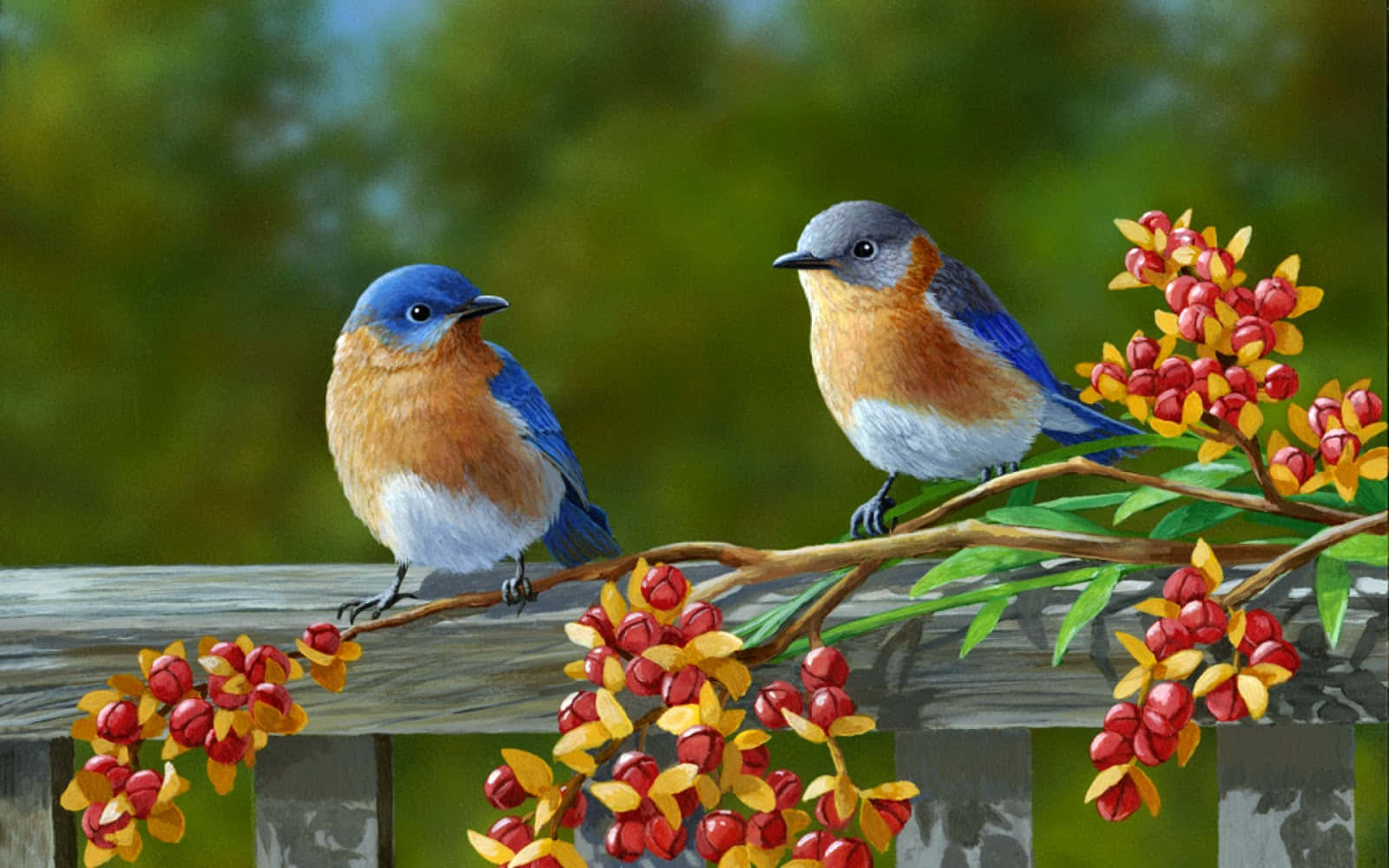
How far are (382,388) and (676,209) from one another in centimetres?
31

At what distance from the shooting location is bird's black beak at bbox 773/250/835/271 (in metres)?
1.02

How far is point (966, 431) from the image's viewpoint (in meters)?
1.01

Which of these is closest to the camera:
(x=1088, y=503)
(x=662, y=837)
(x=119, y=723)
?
(x=662, y=837)

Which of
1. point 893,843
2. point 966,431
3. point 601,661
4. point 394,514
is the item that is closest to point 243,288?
point 394,514

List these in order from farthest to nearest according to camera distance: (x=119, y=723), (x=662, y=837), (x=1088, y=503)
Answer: (x=1088, y=503) < (x=119, y=723) < (x=662, y=837)

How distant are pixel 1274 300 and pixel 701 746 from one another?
466 millimetres

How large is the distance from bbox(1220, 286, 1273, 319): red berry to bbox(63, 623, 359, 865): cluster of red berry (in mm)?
644

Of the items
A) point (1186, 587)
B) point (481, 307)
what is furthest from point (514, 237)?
point (1186, 587)

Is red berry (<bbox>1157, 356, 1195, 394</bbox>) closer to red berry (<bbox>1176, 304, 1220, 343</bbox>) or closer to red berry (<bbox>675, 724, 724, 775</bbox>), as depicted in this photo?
red berry (<bbox>1176, 304, 1220, 343</bbox>)

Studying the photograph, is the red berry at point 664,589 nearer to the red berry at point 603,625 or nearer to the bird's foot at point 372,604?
the red berry at point 603,625

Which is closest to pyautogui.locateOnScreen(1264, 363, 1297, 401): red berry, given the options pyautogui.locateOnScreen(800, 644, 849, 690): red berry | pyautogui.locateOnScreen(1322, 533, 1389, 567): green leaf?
pyautogui.locateOnScreen(1322, 533, 1389, 567): green leaf

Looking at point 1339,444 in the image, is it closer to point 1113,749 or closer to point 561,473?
point 1113,749

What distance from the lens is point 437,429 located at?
39.0 inches

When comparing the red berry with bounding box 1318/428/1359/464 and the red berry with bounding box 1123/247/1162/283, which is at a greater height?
the red berry with bounding box 1123/247/1162/283
